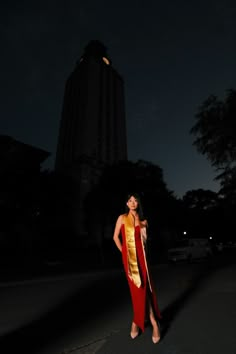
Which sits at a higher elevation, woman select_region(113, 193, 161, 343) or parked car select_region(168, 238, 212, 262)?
parked car select_region(168, 238, 212, 262)

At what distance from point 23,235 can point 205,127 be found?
24.3m

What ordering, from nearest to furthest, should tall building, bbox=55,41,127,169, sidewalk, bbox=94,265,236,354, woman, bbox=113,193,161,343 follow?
sidewalk, bbox=94,265,236,354, woman, bbox=113,193,161,343, tall building, bbox=55,41,127,169

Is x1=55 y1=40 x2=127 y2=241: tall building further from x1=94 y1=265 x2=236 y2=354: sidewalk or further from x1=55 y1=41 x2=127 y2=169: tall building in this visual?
x1=94 y1=265 x2=236 y2=354: sidewalk

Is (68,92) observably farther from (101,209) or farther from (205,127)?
(205,127)

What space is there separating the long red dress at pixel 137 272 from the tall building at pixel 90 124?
53.5 metres

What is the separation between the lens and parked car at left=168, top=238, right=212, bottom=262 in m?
21.9

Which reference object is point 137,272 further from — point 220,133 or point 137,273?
point 220,133

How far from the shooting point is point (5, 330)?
4.30 meters

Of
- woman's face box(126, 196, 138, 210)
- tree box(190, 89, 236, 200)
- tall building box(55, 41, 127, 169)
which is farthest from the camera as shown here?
tall building box(55, 41, 127, 169)

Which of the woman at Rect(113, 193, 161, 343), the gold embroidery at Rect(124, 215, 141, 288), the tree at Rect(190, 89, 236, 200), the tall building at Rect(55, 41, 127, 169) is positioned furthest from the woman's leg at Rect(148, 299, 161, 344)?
the tall building at Rect(55, 41, 127, 169)

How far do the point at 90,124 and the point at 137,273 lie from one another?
222 feet

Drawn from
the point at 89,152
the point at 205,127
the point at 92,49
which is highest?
the point at 92,49

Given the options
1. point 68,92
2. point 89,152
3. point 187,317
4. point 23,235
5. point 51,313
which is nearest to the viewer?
point 187,317

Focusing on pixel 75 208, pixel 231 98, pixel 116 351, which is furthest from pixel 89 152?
pixel 116 351
